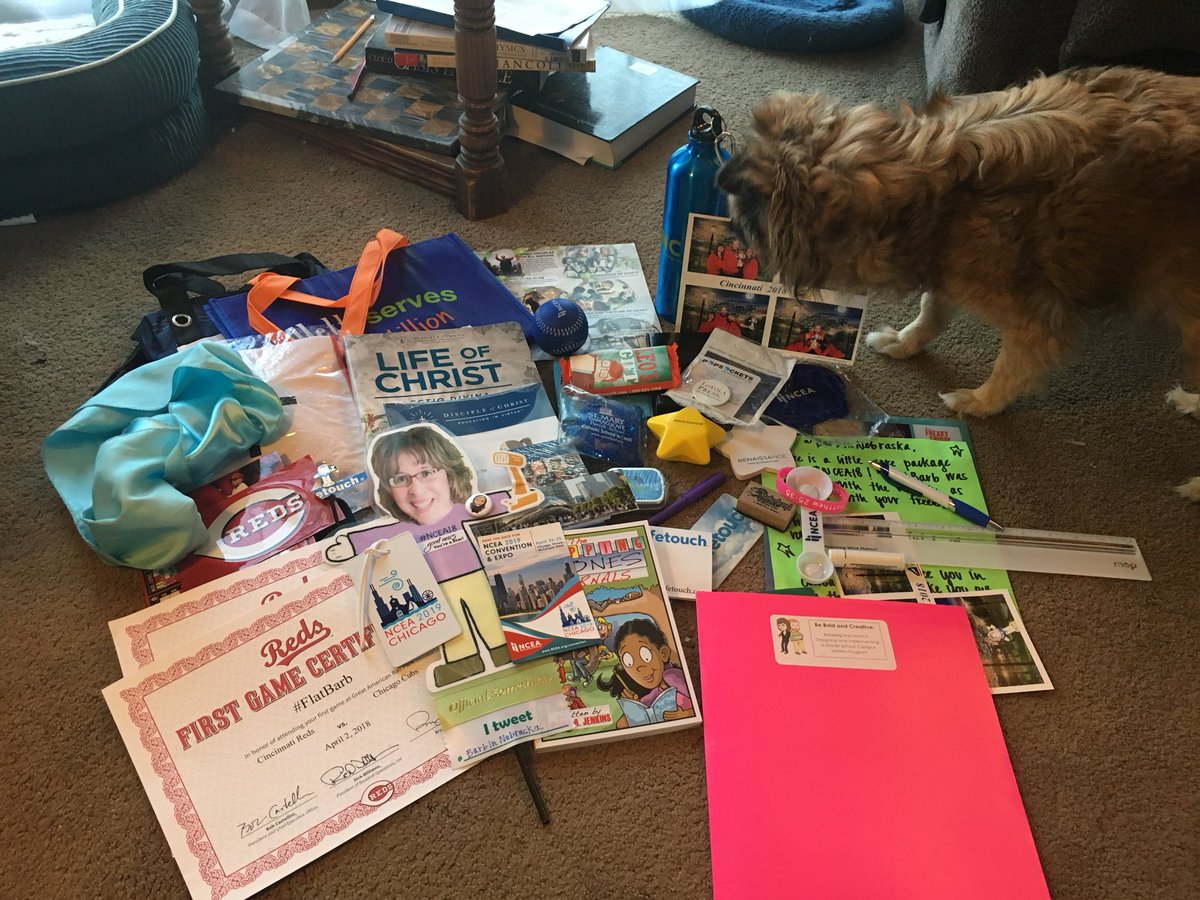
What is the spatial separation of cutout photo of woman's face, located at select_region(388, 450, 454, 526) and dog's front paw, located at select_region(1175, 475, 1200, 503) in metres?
1.05

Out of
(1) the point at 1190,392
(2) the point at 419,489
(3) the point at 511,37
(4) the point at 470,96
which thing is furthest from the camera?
(3) the point at 511,37

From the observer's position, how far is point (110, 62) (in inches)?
57.2

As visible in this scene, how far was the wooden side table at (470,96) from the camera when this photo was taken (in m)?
1.41

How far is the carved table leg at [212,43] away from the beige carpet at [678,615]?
238 millimetres

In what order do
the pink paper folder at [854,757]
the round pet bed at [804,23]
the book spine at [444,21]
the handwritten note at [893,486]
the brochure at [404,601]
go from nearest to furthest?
the pink paper folder at [854,757] < the brochure at [404,601] < the handwritten note at [893,486] < the book spine at [444,21] < the round pet bed at [804,23]

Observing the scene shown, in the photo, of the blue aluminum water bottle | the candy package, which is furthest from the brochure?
the blue aluminum water bottle

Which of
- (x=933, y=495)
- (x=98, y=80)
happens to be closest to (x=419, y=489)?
(x=933, y=495)

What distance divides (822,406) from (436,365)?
595 mm

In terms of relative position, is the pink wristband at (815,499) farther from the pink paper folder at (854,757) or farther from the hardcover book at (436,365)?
the hardcover book at (436,365)

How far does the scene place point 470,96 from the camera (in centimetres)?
149

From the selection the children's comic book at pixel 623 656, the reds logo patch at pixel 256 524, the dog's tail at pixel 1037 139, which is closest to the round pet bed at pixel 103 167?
the reds logo patch at pixel 256 524

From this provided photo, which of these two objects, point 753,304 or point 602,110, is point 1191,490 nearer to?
point 753,304

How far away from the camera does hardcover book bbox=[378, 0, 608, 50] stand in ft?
5.35
